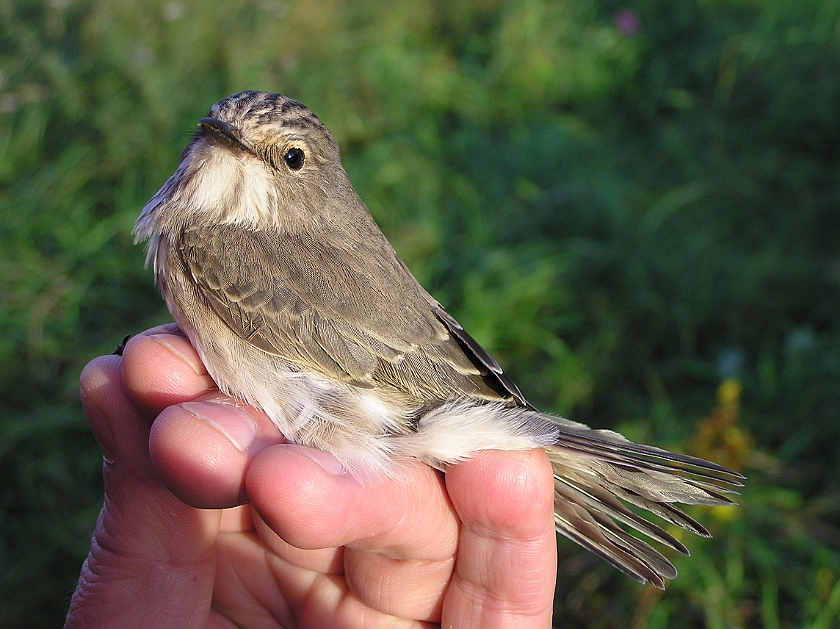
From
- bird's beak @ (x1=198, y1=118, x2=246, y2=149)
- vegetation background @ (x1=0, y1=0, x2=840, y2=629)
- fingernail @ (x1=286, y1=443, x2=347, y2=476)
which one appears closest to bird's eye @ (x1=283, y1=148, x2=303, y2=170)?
bird's beak @ (x1=198, y1=118, x2=246, y2=149)

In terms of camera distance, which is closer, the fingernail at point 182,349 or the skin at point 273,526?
the skin at point 273,526

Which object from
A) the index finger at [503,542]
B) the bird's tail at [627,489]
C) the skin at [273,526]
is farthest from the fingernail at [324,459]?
the bird's tail at [627,489]

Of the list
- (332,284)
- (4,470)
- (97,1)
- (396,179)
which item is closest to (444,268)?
(396,179)

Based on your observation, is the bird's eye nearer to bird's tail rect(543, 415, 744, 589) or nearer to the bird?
the bird

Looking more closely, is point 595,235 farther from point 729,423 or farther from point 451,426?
point 451,426

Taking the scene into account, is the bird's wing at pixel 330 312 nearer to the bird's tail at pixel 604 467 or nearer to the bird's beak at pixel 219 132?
the bird's tail at pixel 604 467

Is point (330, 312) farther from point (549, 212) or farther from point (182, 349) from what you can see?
point (549, 212)
